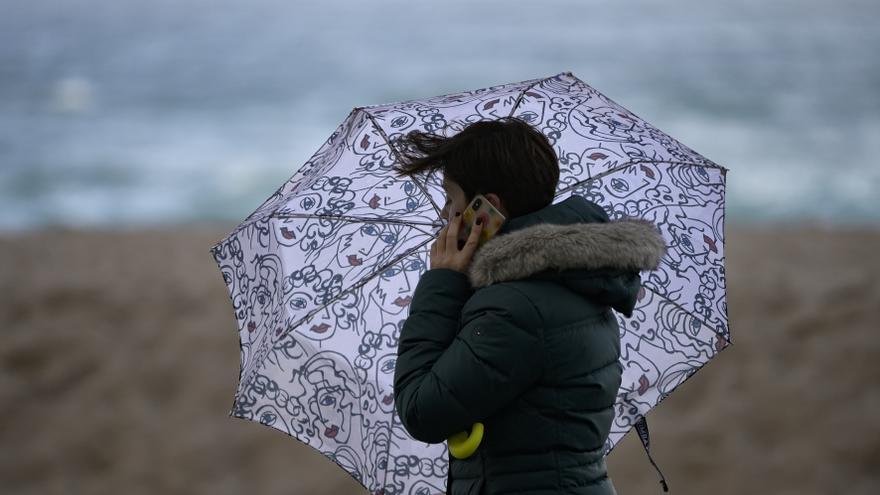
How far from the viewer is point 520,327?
1.41 meters

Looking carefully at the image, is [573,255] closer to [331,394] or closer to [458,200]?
[458,200]

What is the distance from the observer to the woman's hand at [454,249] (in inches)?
59.7

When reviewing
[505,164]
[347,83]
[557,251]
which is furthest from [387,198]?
[347,83]

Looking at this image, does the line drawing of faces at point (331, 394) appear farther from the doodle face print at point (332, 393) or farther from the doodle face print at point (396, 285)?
the doodle face print at point (396, 285)

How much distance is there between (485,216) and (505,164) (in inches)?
3.1

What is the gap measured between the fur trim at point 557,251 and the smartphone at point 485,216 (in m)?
0.03

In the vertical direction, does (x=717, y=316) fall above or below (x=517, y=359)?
below

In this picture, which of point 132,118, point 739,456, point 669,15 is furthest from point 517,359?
point 669,15

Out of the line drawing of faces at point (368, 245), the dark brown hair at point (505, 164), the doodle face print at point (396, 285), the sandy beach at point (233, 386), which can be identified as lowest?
the sandy beach at point (233, 386)

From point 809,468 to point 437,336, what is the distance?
530 cm

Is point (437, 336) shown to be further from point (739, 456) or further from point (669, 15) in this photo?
point (669, 15)

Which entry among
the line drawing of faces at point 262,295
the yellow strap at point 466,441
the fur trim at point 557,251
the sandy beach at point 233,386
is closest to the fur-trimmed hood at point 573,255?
the fur trim at point 557,251

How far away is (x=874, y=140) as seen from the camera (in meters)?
10.4

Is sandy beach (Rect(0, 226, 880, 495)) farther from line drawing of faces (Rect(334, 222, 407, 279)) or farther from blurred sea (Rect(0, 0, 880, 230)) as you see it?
line drawing of faces (Rect(334, 222, 407, 279))
